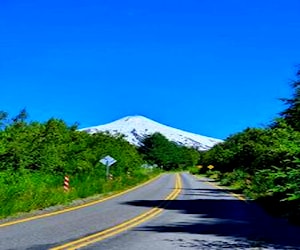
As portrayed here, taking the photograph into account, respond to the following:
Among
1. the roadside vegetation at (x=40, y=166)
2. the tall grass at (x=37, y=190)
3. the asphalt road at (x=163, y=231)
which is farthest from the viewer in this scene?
the roadside vegetation at (x=40, y=166)

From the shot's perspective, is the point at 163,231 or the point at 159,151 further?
the point at 159,151

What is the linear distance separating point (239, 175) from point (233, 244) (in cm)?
4676

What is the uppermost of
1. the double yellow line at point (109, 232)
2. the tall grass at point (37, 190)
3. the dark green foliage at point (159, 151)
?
the dark green foliage at point (159, 151)

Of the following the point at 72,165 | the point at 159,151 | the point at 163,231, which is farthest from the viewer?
the point at 159,151

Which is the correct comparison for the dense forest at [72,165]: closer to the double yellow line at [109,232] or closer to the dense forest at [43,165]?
the dense forest at [43,165]

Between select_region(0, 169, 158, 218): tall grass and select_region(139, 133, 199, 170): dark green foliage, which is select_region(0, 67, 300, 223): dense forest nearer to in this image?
select_region(0, 169, 158, 218): tall grass

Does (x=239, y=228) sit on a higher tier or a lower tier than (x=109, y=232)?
higher

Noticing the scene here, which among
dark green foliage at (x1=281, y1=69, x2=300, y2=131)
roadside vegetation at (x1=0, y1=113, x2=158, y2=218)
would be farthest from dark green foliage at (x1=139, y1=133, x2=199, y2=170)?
dark green foliage at (x1=281, y1=69, x2=300, y2=131)

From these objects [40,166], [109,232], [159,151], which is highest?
[159,151]

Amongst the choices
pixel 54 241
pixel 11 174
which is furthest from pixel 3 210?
pixel 11 174

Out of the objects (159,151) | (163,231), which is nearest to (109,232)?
(163,231)

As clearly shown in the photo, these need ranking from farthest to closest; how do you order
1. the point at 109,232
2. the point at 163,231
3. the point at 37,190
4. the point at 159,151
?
the point at 159,151
the point at 37,190
the point at 163,231
the point at 109,232

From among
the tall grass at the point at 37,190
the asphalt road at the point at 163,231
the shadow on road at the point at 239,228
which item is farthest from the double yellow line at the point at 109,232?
the tall grass at the point at 37,190

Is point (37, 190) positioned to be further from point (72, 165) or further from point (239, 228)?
point (72, 165)
